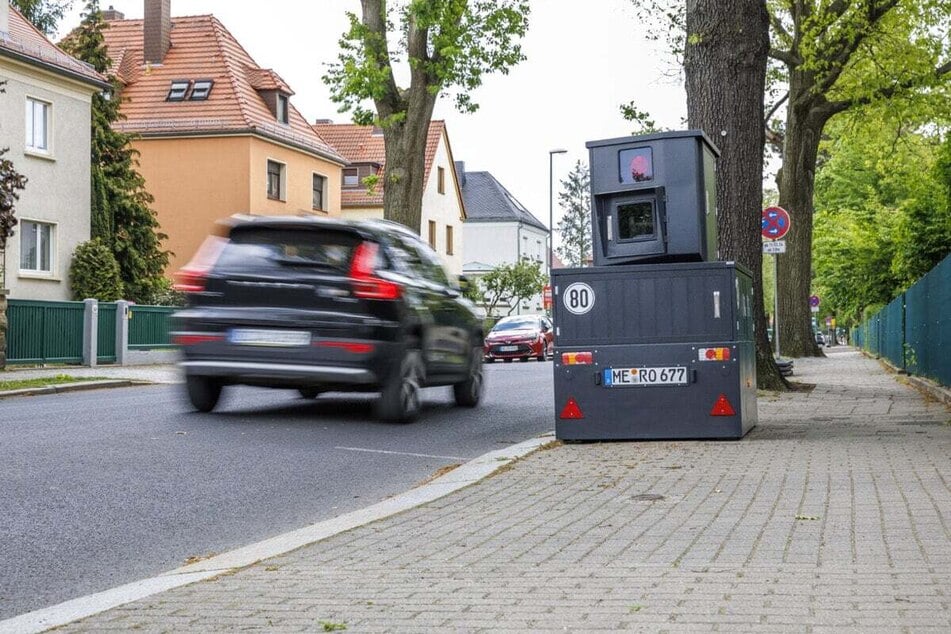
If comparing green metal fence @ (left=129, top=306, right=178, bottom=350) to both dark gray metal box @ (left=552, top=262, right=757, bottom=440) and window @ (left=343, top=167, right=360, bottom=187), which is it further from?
window @ (left=343, top=167, right=360, bottom=187)

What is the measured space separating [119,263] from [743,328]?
102 ft

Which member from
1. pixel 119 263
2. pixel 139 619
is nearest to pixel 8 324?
pixel 119 263

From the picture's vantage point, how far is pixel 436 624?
4484 millimetres

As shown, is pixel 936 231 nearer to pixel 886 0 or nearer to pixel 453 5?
pixel 886 0

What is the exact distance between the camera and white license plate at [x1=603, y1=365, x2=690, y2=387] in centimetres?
1082

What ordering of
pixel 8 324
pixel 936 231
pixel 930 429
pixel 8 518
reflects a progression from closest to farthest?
1. pixel 8 518
2. pixel 930 429
3. pixel 936 231
4. pixel 8 324

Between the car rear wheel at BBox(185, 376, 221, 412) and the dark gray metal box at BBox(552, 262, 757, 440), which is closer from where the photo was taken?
the dark gray metal box at BBox(552, 262, 757, 440)

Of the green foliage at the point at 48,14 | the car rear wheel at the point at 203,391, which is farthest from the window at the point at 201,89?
the car rear wheel at the point at 203,391

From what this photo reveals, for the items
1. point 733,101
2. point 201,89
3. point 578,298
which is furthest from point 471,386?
point 201,89

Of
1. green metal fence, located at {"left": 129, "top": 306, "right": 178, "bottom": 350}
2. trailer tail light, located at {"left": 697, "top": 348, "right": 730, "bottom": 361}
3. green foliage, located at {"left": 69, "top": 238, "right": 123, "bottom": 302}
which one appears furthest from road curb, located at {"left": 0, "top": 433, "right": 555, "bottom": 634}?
green foliage, located at {"left": 69, "top": 238, "right": 123, "bottom": 302}

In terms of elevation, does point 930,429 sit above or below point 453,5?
below

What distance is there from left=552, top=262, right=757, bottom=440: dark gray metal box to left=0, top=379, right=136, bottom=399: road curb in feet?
35.0

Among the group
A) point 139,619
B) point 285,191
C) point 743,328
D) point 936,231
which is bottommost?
point 139,619

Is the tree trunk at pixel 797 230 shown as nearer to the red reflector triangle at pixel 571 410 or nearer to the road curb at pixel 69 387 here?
the road curb at pixel 69 387
